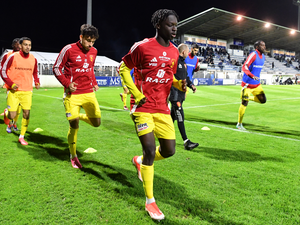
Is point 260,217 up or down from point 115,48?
down

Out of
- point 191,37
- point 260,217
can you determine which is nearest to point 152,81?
point 260,217

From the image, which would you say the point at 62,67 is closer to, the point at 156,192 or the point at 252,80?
the point at 156,192

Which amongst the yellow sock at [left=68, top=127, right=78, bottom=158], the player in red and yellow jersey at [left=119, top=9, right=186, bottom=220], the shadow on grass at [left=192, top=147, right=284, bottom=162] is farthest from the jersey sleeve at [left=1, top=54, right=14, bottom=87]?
the shadow on grass at [left=192, top=147, right=284, bottom=162]

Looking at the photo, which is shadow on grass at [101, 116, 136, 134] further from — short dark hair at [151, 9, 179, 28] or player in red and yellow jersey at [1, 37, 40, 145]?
short dark hair at [151, 9, 179, 28]

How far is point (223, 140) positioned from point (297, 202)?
2.96 metres

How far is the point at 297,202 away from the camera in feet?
9.65

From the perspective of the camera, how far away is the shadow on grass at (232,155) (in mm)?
4520

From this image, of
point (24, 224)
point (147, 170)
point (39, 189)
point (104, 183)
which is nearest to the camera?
point (24, 224)

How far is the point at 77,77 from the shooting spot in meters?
4.21

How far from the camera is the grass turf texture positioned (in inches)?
105

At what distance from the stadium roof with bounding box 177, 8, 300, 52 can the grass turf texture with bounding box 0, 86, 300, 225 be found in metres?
40.4

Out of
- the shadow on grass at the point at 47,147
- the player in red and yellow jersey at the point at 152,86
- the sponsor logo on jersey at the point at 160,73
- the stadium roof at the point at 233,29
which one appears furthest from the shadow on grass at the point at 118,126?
the stadium roof at the point at 233,29


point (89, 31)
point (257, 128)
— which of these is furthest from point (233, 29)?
point (89, 31)

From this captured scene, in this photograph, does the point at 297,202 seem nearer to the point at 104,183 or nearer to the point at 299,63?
the point at 104,183
